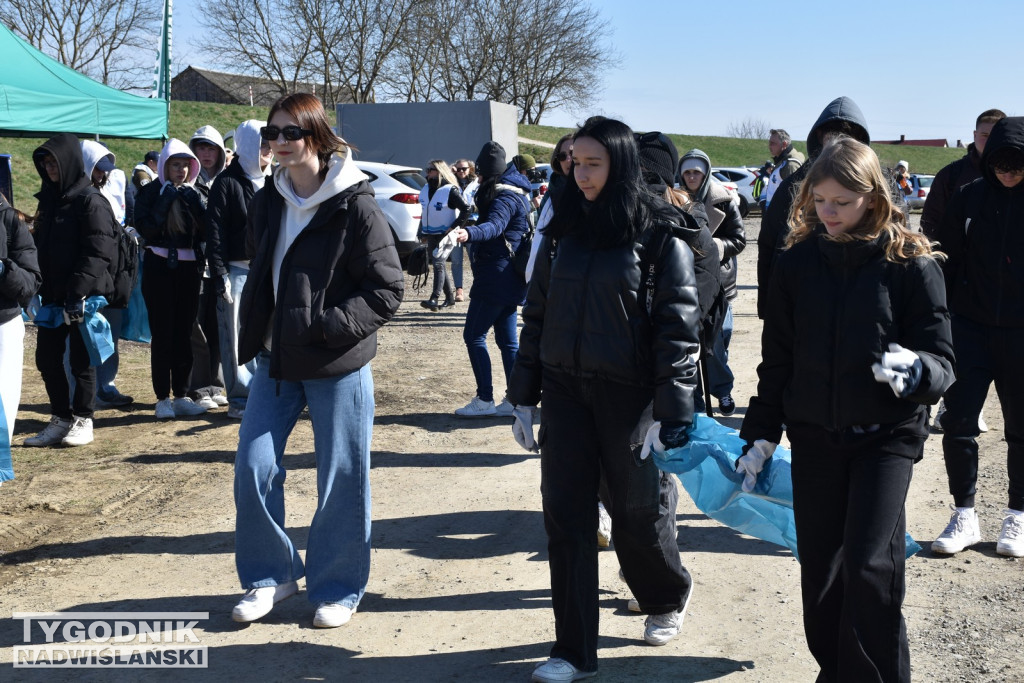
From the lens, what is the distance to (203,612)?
4285 mm

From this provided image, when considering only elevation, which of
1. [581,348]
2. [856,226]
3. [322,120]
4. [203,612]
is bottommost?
[203,612]

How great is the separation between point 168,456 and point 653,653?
13.3ft

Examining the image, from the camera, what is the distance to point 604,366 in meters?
3.48

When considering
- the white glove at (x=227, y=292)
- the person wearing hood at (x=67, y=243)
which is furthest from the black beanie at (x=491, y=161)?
the person wearing hood at (x=67, y=243)

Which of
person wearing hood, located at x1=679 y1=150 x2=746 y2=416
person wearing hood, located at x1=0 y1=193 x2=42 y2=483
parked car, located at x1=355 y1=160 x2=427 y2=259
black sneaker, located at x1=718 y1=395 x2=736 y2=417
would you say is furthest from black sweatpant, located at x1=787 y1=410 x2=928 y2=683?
parked car, located at x1=355 y1=160 x2=427 y2=259

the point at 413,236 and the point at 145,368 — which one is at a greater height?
the point at 413,236

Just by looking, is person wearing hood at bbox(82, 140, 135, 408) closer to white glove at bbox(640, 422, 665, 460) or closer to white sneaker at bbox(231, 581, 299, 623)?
white sneaker at bbox(231, 581, 299, 623)

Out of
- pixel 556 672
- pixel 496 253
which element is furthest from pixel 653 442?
pixel 496 253

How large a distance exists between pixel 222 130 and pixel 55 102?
22.8m

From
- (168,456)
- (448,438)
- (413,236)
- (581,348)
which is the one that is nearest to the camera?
(581,348)

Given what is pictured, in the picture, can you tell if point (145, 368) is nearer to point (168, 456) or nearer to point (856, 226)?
point (168, 456)

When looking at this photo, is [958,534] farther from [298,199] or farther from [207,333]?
[207,333]

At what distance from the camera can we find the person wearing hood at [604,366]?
11.4 ft

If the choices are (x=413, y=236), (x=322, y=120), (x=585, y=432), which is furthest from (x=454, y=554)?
(x=413, y=236)
